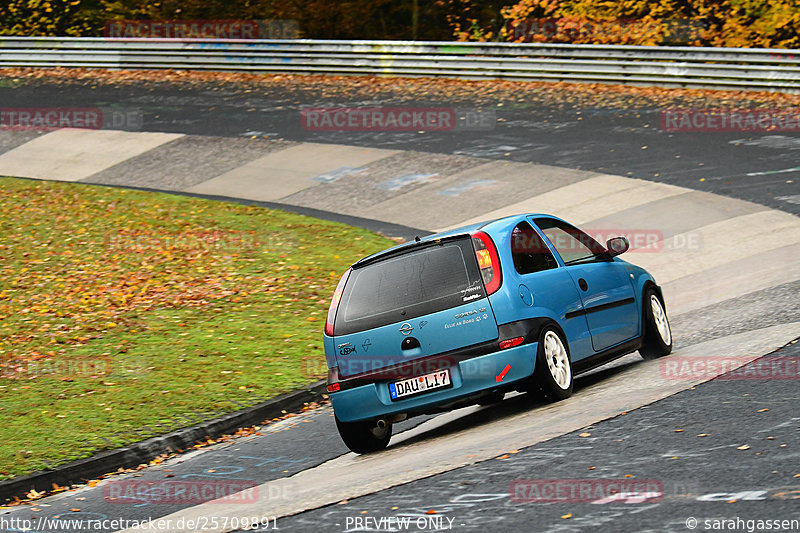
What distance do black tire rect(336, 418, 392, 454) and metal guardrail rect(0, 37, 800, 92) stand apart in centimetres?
1655

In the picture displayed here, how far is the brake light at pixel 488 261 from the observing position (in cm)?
810

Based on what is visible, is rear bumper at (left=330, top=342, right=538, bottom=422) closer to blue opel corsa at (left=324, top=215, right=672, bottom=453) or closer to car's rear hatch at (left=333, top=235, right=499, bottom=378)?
blue opel corsa at (left=324, top=215, right=672, bottom=453)

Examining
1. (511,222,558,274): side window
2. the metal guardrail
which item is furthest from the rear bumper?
the metal guardrail

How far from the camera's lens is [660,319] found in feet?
33.0

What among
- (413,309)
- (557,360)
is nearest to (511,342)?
(557,360)

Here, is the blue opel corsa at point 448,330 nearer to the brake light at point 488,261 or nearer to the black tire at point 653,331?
the brake light at point 488,261

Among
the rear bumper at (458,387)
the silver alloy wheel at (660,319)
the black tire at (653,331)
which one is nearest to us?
the rear bumper at (458,387)

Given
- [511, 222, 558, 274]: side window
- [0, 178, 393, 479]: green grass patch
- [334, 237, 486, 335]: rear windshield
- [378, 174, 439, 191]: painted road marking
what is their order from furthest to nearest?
[378, 174, 439, 191]: painted road marking → [0, 178, 393, 479]: green grass patch → [511, 222, 558, 274]: side window → [334, 237, 486, 335]: rear windshield

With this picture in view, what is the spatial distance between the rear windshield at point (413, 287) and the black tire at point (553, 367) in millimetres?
639

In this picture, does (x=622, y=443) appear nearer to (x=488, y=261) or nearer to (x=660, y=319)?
(x=488, y=261)

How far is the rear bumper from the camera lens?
7914 millimetres

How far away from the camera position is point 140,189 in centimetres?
2188

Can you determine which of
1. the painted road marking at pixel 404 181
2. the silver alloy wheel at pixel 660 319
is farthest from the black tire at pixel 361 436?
the painted road marking at pixel 404 181

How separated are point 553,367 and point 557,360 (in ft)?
0.29
